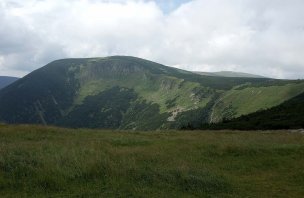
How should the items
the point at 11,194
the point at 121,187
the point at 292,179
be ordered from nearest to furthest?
the point at 11,194 < the point at 121,187 < the point at 292,179

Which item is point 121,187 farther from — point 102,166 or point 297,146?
point 297,146

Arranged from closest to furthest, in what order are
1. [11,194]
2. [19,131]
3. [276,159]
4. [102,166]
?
[11,194] → [102,166] → [276,159] → [19,131]

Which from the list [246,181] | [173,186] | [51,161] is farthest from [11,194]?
[246,181]

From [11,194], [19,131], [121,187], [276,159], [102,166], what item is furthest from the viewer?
[19,131]

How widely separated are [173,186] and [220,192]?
2.01m

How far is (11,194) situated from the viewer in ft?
44.8

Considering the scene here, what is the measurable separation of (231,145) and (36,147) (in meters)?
13.6

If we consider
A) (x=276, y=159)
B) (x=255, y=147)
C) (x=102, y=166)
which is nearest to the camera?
(x=102, y=166)

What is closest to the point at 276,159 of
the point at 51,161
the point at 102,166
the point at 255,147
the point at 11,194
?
the point at 255,147

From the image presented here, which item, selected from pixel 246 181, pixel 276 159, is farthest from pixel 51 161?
pixel 276 159

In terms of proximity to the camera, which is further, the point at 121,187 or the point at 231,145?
the point at 231,145

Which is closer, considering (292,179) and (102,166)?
(102,166)

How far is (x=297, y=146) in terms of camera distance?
1081 inches

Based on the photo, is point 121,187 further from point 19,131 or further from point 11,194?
point 19,131
